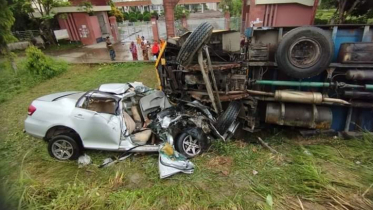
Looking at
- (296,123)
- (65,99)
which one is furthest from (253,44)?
(65,99)

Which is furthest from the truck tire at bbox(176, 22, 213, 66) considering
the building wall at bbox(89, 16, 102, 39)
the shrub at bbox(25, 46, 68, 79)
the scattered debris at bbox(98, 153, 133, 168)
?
the building wall at bbox(89, 16, 102, 39)

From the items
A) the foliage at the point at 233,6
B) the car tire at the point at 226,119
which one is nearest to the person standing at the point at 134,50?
the car tire at the point at 226,119

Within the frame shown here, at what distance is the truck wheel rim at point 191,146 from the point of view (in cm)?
397

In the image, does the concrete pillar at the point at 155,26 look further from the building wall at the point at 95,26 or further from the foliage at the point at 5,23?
the foliage at the point at 5,23

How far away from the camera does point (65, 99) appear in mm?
4199

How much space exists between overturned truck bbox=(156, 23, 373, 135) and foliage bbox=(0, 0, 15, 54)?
7.32m

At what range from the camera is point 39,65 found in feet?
32.5

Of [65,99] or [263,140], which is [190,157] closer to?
[263,140]

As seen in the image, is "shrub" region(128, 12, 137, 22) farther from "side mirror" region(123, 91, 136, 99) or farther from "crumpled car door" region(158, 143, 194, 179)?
"crumpled car door" region(158, 143, 194, 179)

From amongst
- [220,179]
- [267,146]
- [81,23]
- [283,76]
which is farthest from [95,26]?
[220,179]

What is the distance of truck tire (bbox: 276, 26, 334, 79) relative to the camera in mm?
3732

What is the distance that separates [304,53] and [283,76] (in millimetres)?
618

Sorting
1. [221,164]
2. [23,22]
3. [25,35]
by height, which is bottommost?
[221,164]

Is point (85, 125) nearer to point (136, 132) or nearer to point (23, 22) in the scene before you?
point (136, 132)
